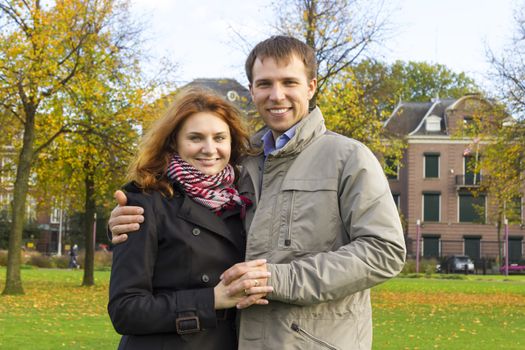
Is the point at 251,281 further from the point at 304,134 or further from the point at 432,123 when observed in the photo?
the point at 432,123

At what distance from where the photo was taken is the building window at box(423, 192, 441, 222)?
4756cm

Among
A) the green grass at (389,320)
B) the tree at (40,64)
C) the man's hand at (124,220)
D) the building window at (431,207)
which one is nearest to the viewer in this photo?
the man's hand at (124,220)

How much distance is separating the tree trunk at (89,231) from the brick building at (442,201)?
27.1 meters

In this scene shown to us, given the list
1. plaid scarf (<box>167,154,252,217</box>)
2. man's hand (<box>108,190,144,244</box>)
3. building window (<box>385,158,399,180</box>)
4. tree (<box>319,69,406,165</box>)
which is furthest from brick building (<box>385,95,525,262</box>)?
man's hand (<box>108,190,144,244</box>)

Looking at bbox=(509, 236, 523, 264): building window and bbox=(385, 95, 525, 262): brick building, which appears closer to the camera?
bbox=(385, 95, 525, 262): brick building

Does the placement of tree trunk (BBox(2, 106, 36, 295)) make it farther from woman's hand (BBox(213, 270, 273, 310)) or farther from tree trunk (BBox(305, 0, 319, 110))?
woman's hand (BBox(213, 270, 273, 310))

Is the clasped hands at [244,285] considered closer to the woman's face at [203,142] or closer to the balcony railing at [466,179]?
the woman's face at [203,142]

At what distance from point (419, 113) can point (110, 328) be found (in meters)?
40.1

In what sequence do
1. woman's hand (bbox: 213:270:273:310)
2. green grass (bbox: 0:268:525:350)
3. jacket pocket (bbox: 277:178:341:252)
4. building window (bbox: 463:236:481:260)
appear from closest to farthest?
woman's hand (bbox: 213:270:273:310), jacket pocket (bbox: 277:178:341:252), green grass (bbox: 0:268:525:350), building window (bbox: 463:236:481:260)

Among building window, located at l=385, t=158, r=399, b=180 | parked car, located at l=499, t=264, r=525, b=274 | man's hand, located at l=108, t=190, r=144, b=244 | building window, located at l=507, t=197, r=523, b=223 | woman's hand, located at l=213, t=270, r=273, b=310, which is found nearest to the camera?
woman's hand, located at l=213, t=270, r=273, b=310

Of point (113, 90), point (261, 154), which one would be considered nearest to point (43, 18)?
point (113, 90)

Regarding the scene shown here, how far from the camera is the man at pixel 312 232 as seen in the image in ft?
→ 9.32

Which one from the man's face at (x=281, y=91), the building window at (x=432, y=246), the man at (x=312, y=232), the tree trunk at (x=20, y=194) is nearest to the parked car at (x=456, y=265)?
the building window at (x=432, y=246)

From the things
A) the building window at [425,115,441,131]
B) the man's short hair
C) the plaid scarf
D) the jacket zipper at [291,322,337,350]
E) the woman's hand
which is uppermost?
the building window at [425,115,441,131]
